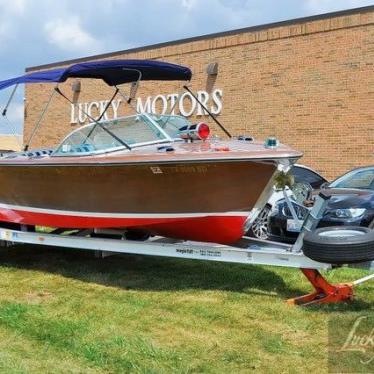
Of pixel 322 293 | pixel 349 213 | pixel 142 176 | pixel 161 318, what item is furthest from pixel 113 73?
pixel 322 293

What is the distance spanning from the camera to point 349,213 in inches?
274

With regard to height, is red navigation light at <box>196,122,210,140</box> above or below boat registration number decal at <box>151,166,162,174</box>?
above

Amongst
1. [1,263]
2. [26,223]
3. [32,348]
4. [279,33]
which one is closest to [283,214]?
[26,223]

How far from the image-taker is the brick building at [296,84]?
15.0m

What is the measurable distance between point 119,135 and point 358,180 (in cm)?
390

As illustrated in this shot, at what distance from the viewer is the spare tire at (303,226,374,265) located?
15.0 ft

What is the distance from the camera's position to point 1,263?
7.52 metres

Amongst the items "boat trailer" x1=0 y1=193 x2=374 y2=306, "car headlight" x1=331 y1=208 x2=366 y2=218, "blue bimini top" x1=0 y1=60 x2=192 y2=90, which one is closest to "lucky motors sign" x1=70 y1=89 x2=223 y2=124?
"blue bimini top" x1=0 y1=60 x2=192 y2=90

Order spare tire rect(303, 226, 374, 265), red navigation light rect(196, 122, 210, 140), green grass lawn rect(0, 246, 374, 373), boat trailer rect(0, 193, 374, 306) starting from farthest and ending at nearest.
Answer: red navigation light rect(196, 122, 210, 140)
boat trailer rect(0, 193, 374, 306)
spare tire rect(303, 226, 374, 265)
green grass lawn rect(0, 246, 374, 373)

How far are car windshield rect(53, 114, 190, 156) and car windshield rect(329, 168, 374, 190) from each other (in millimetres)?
3005

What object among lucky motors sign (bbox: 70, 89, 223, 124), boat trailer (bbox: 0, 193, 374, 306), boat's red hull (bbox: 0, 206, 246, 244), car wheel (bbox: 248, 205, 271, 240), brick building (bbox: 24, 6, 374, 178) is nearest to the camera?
boat trailer (bbox: 0, 193, 374, 306)

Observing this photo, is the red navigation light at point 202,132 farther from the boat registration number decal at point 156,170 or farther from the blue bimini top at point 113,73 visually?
the blue bimini top at point 113,73

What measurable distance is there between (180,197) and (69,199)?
153 cm

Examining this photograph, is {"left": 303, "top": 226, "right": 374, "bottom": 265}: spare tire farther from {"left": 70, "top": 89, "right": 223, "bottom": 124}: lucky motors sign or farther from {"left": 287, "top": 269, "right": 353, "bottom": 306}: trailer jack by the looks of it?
{"left": 70, "top": 89, "right": 223, "bottom": 124}: lucky motors sign
